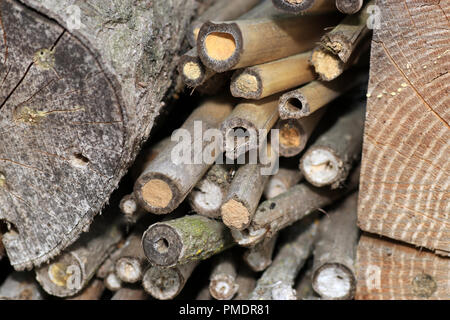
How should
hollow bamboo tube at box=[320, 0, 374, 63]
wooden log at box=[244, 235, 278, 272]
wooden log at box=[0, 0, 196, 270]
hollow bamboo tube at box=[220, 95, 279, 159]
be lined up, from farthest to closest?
wooden log at box=[244, 235, 278, 272] < hollow bamboo tube at box=[220, 95, 279, 159] < hollow bamboo tube at box=[320, 0, 374, 63] < wooden log at box=[0, 0, 196, 270]

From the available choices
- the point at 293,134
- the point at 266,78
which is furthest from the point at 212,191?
the point at 266,78

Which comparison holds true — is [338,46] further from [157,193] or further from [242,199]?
[157,193]

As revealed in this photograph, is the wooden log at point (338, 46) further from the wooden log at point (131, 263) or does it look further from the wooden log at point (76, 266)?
the wooden log at point (76, 266)

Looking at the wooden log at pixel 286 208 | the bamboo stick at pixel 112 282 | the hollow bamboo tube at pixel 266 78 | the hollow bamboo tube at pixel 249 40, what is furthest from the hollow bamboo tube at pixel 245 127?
the bamboo stick at pixel 112 282

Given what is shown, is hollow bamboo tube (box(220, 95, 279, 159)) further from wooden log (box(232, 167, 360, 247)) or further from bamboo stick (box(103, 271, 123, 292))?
bamboo stick (box(103, 271, 123, 292))

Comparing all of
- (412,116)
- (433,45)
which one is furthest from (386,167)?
(433,45)

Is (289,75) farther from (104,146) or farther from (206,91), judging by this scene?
(104,146)

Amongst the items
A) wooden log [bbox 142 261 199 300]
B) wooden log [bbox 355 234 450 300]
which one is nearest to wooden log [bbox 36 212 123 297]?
wooden log [bbox 142 261 199 300]
